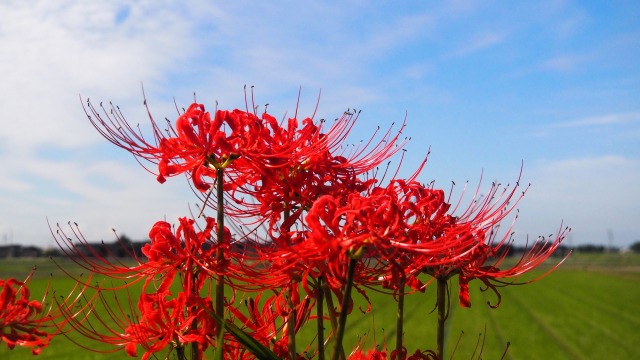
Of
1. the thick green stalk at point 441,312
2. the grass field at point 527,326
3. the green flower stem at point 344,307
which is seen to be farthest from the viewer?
the grass field at point 527,326

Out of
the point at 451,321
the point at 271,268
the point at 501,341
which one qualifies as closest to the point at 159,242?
the point at 271,268

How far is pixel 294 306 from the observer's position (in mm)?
2109

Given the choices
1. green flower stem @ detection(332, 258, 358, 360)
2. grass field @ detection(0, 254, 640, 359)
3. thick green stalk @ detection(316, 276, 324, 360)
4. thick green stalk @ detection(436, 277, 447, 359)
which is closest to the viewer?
green flower stem @ detection(332, 258, 358, 360)

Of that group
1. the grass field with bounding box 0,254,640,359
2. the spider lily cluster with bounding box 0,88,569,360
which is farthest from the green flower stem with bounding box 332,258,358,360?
the grass field with bounding box 0,254,640,359

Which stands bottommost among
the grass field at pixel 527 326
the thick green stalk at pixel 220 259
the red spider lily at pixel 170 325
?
the grass field at pixel 527 326

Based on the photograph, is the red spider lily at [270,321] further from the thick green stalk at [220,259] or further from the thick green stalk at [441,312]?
the thick green stalk at [441,312]

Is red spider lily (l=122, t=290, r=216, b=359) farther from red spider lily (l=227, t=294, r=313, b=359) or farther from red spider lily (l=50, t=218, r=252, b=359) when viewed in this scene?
red spider lily (l=227, t=294, r=313, b=359)

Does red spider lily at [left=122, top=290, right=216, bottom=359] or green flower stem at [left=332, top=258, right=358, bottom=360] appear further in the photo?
red spider lily at [left=122, top=290, right=216, bottom=359]

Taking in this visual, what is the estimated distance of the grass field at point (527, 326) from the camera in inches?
898

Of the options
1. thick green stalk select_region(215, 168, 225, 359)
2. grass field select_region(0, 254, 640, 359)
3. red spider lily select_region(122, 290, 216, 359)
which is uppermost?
thick green stalk select_region(215, 168, 225, 359)

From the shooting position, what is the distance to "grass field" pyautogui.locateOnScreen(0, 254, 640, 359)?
74.8ft

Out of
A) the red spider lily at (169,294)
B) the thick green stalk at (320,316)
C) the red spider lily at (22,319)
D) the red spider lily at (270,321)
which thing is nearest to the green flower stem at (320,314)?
the thick green stalk at (320,316)

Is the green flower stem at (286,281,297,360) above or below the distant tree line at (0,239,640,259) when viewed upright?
below

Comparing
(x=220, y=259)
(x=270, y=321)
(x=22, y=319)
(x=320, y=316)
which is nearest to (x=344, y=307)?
(x=320, y=316)
